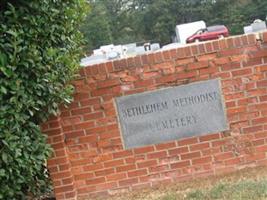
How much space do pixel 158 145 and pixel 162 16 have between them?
245ft

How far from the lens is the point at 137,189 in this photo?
223 inches

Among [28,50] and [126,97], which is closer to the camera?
[28,50]

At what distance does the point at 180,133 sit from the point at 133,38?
71792 mm

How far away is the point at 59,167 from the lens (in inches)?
221

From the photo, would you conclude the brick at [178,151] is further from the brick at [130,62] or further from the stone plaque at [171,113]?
the brick at [130,62]

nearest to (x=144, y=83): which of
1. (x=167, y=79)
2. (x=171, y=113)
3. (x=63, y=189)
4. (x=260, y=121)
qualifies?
(x=167, y=79)

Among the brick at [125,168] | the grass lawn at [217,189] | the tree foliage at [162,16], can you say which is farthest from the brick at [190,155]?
the tree foliage at [162,16]

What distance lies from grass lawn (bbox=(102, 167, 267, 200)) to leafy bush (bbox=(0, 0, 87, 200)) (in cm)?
125

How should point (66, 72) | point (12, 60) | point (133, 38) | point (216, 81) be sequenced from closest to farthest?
point (12, 60) < point (66, 72) < point (216, 81) < point (133, 38)

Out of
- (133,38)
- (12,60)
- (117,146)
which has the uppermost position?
(133,38)

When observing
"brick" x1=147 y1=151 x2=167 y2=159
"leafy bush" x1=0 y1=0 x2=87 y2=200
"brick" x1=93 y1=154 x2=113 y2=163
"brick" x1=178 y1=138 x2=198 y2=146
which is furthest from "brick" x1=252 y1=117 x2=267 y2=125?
"leafy bush" x1=0 y1=0 x2=87 y2=200

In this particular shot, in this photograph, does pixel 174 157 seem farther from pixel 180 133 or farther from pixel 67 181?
pixel 67 181

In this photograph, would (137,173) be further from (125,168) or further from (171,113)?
(171,113)

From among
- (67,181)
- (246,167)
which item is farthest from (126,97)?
(246,167)
